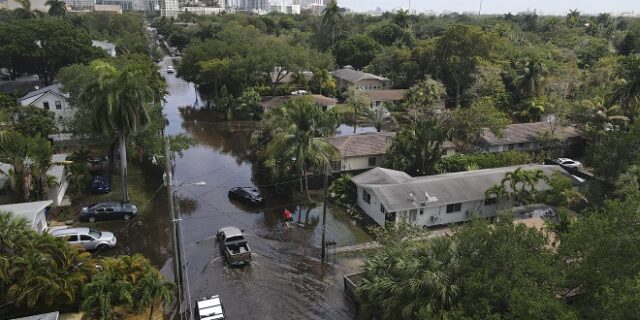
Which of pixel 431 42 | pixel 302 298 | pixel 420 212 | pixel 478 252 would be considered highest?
pixel 431 42

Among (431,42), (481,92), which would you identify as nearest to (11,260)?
(481,92)

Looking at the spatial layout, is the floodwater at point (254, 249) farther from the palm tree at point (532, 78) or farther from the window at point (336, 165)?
the palm tree at point (532, 78)

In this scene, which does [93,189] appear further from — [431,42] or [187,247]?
[431,42]

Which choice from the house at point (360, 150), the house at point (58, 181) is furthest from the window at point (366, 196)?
the house at point (58, 181)

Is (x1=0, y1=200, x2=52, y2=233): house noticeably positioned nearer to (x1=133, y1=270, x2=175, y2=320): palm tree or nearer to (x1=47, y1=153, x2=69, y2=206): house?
(x1=47, y1=153, x2=69, y2=206): house

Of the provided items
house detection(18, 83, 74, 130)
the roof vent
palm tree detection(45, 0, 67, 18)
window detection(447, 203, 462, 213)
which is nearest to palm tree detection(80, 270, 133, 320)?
the roof vent

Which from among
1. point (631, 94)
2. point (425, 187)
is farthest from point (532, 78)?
point (425, 187)
